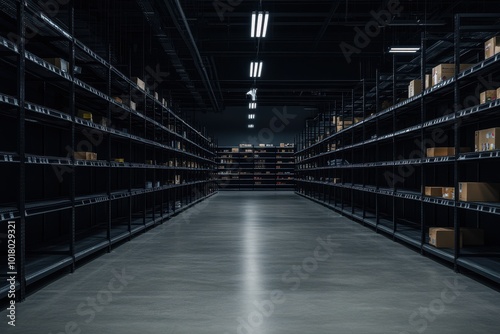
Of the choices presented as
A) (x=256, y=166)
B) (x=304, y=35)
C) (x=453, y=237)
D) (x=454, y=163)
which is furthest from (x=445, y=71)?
(x=256, y=166)

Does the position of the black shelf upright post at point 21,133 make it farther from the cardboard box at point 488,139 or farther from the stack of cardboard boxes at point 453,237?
the stack of cardboard boxes at point 453,237

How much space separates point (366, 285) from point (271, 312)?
1358mm

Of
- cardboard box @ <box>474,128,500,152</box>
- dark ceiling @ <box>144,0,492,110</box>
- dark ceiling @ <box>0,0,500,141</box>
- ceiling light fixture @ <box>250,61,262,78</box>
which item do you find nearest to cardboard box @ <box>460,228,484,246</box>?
cardboard box @ <box>474,128,500,152</box>

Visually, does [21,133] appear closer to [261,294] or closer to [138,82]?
[261,294]

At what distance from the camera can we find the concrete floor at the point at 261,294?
3.45m

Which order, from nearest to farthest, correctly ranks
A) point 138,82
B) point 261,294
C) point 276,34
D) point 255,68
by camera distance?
point 261,294 → point 138,82 → point 255,68 → point 276,34

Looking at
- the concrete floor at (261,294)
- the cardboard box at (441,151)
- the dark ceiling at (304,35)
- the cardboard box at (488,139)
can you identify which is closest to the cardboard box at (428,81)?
the cardboard box at (441,151)

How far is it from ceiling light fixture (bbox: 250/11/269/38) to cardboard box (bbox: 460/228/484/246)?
4.89 meters

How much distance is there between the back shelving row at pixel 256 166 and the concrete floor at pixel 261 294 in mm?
22804

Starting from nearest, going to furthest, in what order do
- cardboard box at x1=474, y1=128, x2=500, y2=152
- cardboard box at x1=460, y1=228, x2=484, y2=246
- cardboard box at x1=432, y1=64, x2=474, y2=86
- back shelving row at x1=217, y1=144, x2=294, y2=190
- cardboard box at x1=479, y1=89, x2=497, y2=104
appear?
cardboard box at x1=474, y1=128, x2=500, y2=152
cardboard box at x1=479, y1=89, x2=497, y2=104
cardboard box at x1=432, y1=64, x2=474, y2=86
cardboard box at x1=460, y1=228, x2=484, y2=246
back shelving row at x1=217, y1=144, x2=294, y2=190

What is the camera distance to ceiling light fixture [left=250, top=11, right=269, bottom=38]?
8.49 m

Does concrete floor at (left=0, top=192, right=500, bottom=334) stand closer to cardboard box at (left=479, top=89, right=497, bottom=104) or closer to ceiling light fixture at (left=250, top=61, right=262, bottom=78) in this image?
cardboard box at (left=479, top=89, right=497, bottom=104)

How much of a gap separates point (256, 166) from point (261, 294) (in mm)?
26049

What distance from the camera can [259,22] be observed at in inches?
344
